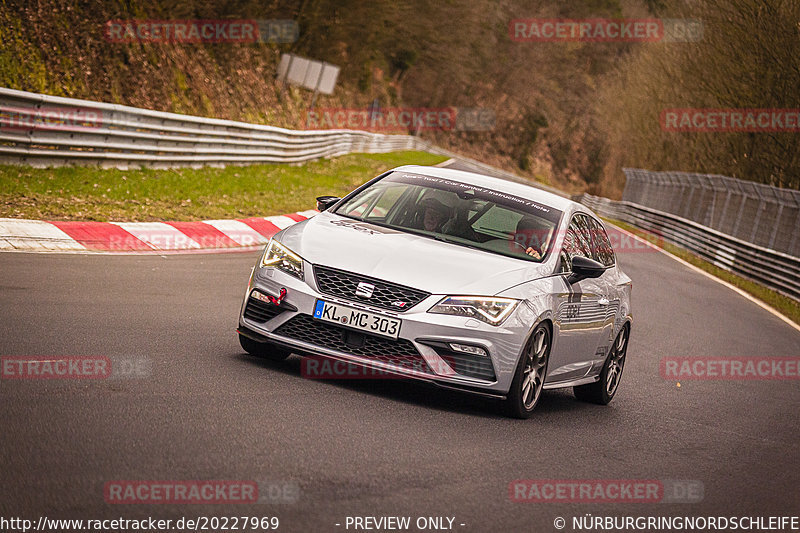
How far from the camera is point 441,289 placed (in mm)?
7266

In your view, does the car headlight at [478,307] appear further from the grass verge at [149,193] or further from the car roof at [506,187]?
the grass verge at [149,193]

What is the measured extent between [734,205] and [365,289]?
93.0 ft

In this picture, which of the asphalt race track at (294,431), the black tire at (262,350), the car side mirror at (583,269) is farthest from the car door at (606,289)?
the black tire at (262,350)

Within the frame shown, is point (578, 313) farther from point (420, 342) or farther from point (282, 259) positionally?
point (282, 259)

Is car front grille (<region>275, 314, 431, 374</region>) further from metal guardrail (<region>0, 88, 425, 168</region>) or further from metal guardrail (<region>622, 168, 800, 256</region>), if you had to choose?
metal guardrail (<region>622, 168, 800, 256</region>)

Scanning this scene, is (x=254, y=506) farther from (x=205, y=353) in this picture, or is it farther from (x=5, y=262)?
(x=5, y=262)

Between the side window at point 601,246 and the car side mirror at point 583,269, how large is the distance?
3.26 ft

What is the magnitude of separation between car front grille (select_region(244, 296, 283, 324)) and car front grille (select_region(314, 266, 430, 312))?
41 centimetres

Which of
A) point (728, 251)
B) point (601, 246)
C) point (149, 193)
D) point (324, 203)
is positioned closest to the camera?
point (324, 203)

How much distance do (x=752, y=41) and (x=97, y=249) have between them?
3014 cm

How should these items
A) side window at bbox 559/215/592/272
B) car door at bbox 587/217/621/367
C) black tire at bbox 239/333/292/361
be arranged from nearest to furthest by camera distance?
black tire at bbox 239/333/292/361, side window at bbox 559/215/592/272, car door at bbox 587/217/621/367

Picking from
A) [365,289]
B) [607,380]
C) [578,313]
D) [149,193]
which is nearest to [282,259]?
[365,289]

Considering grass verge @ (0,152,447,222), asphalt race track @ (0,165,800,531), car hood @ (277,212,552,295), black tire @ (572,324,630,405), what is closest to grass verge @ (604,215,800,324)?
grass verge @ (0,152,447,222)

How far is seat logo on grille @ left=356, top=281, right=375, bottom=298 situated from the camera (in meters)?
7.25
